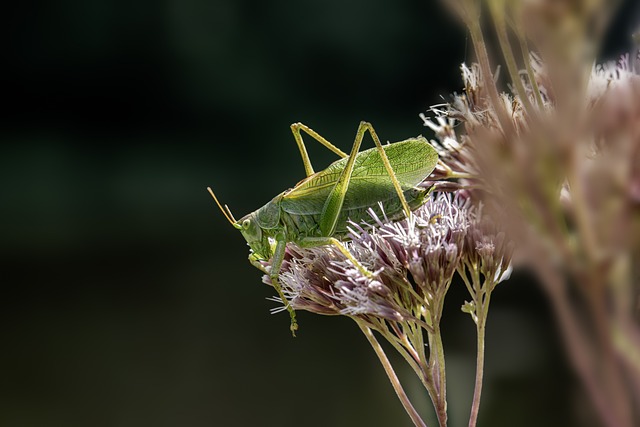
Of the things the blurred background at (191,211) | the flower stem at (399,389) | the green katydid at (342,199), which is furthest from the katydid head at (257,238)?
the blurred background at (191,211)

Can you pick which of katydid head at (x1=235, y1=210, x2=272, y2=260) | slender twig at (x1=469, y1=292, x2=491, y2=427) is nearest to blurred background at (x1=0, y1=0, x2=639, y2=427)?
katydid head at (x1=235, y1=210, x2=272, y2=260)

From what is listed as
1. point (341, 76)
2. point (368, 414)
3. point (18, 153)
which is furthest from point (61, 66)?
point (368, 414)

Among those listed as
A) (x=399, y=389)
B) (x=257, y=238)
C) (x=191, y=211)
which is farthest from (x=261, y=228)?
(x=191, y=211)

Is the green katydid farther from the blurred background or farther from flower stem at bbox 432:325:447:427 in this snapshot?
the blurred background

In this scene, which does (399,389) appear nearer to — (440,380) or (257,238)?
(440,380)

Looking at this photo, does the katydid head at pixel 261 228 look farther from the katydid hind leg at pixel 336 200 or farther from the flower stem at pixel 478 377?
the flower stem at pixel 478 377

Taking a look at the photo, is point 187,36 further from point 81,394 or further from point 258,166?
point 81,394

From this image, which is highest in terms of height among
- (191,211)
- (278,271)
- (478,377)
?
(191,211)
